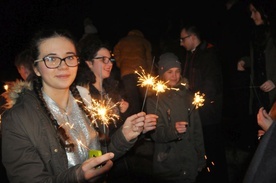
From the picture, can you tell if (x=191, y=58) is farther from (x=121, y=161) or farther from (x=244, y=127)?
(x=121, y=161)

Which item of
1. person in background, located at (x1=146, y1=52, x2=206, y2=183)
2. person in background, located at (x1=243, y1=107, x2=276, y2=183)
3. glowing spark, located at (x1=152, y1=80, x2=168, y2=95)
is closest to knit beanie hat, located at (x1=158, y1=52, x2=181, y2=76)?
person in background, located at (x1=146, y1=52, x2=206, y2=183)

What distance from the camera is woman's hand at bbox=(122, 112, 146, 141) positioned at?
122 inches

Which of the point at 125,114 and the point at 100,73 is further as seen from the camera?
the point at 125,114

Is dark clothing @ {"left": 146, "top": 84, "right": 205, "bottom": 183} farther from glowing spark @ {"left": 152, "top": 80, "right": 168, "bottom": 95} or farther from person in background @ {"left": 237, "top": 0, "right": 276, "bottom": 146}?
person in background @ {"left": 237, "top": 0, "right": 276, "bottom": 146}

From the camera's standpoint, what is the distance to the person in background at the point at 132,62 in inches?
282

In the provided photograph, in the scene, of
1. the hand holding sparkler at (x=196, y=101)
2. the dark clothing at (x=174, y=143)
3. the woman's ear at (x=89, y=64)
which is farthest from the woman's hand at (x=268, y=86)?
the woman's ear at (x=89, y=64)

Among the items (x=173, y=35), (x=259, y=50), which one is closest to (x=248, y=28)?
(x=259, y=50)

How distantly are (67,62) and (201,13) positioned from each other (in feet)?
21.9

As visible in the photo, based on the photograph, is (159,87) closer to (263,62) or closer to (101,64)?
(101,64)

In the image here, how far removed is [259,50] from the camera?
17.2ft

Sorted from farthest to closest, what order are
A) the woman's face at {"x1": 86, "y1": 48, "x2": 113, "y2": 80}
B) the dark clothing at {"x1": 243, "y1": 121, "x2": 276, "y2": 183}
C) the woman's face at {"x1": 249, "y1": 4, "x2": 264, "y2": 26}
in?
the woman's face at {"x1": 249, "y1": 4, "x2": 264, "y2": 26} → the woman's face at {"x1": 86, "y1": 48, "x2": 113, "y2": 80} → the dark clothing at {"x1": 243, "y1": 121, "x2": 276, "y2": 183}

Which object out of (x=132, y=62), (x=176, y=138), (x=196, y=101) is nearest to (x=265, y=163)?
(x=176, y=138)

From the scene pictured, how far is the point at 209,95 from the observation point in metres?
5.51

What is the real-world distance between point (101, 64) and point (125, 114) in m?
0.94
